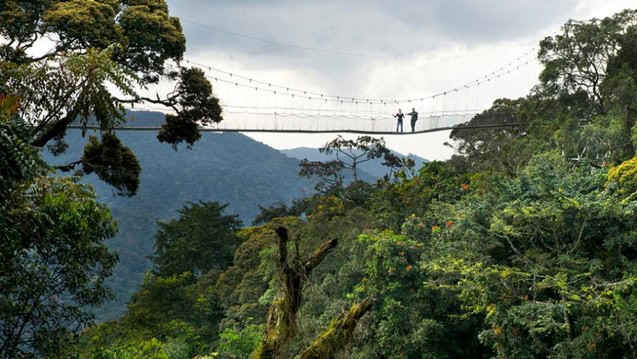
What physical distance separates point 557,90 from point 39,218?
20058mm

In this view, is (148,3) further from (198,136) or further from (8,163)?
(8,163)

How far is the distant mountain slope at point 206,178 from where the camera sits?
5192 inches

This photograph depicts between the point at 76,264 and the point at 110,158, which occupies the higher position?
the point at 110,158

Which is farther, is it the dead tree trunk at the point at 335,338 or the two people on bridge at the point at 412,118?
the two people on bridge at the point at 412,118

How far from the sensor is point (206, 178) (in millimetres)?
149625

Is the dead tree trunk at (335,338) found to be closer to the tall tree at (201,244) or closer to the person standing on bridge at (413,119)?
the person standing on bridge at (413,119)

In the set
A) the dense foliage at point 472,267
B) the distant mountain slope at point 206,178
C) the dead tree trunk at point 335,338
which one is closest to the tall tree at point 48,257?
the dense foliage at point 472,267

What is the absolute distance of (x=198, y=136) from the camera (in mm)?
14930

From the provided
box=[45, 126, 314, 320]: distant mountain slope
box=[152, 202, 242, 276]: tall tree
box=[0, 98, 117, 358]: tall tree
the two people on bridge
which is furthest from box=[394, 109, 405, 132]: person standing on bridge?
A: box=[45, 126, 314, 320]: distant mountain slope

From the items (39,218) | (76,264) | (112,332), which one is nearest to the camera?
(39,218)

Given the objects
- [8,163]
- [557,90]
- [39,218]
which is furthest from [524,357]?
[557,90]

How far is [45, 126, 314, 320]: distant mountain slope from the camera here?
131875mm

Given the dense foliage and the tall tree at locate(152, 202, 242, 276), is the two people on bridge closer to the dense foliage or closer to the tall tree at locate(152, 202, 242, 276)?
the dense foliage

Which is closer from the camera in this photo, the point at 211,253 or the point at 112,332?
the point at 112,332
